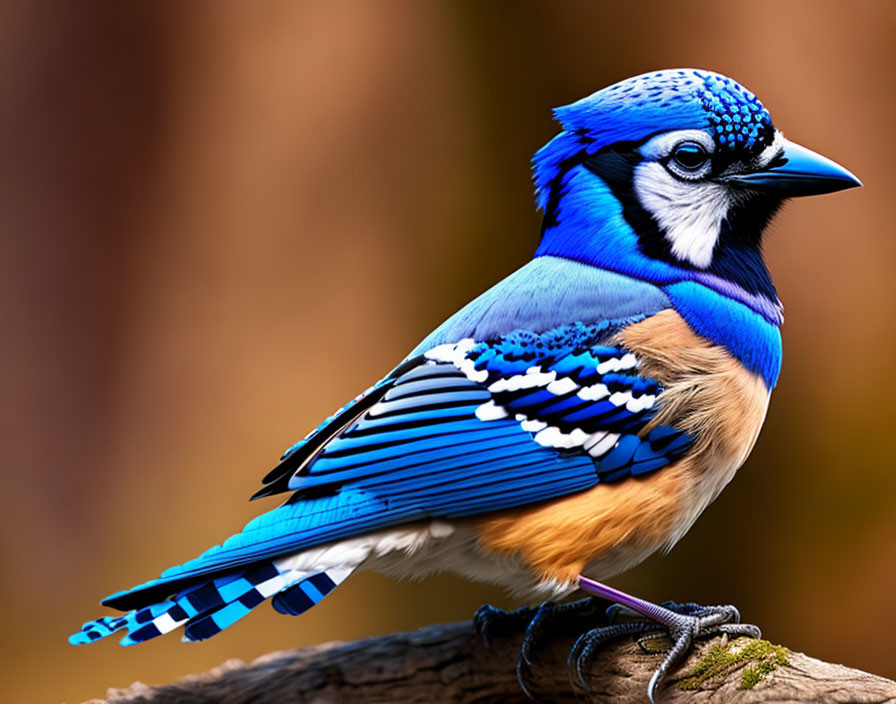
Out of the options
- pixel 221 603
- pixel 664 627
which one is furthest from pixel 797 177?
pixel 221 603

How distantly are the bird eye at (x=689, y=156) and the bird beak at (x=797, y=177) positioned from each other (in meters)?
0.09

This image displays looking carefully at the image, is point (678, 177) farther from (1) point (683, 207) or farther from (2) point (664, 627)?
(2) point (664, 627)

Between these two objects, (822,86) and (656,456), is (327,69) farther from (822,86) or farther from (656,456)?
(656,456)

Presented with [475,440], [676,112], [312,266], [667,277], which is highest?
[676,112]

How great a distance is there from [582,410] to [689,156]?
0.66m

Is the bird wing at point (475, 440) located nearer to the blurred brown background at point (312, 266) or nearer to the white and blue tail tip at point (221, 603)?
the white and blue tail tip at point (221, 603)

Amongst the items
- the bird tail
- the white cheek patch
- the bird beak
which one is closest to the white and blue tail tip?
the bird tail

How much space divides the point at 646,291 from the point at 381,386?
0.66 meters

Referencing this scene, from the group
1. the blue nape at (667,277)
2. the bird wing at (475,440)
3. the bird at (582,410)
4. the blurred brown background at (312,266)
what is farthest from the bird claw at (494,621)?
the blurred brown background at (312,266)

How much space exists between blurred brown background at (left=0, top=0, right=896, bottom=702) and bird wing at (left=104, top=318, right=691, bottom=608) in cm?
210

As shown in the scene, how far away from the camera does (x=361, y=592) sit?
454 cm

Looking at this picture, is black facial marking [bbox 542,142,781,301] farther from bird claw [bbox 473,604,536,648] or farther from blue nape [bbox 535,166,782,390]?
bird claw [bbox 473,604,536,648]

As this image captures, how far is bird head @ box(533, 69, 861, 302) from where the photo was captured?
242cm

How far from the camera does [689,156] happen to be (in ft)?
8.02
